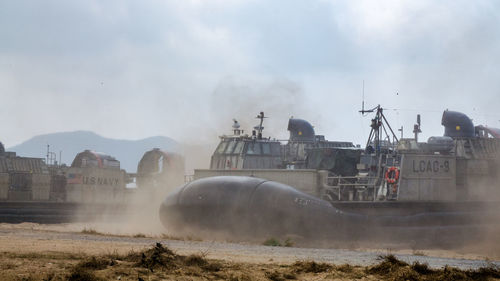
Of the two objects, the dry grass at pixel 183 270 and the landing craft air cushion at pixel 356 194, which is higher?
the landing craft air cushion at pixel 356 194

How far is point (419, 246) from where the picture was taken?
17047mm

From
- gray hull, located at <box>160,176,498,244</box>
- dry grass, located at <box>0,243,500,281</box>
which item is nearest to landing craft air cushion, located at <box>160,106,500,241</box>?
gray hull, located at <box>160,176,498,244</box>

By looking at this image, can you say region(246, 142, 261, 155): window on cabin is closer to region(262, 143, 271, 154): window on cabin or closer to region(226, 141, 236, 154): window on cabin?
region(262, 143, 271, 154): window on cabin

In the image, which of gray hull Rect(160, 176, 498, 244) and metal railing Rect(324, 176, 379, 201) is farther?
metal railing Rect(324, 176, 379, 201)

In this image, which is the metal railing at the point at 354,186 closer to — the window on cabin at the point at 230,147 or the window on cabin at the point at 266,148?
the window on cabin at the point at 266,148

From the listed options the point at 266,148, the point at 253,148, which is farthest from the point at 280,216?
the point at 266,148

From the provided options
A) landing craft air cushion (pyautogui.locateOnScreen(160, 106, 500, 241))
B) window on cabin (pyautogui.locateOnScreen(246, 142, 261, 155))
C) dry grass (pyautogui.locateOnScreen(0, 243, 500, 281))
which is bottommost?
dry grass (pyautogui.locateOnScreen(0, 243, 500, 281))

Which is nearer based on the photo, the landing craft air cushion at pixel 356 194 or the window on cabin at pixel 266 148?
the landing craft air cushion at pixel 356 194

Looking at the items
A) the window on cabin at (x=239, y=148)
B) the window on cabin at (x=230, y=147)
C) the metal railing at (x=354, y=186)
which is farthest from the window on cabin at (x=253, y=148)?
the metal railing at (x=354, y=186)

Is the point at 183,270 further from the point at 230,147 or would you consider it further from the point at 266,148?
the point at 230,147

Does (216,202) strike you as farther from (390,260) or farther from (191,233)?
(390,260)

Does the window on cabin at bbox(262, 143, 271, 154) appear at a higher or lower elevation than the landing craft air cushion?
higher

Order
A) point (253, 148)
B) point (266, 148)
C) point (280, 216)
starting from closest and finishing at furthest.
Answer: point (280, 216), point (253, 148), point (266, 148)

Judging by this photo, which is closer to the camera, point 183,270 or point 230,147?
point 183,270
